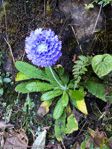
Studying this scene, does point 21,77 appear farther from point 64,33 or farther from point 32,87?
point 64,33

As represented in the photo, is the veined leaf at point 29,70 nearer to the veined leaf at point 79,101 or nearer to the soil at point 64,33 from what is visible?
the soil at point 64,33

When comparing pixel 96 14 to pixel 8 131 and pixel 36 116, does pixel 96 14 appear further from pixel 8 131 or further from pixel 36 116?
pixel 8 131

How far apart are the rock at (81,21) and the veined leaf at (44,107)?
3.10ft

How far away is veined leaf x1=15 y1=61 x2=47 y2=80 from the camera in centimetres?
263

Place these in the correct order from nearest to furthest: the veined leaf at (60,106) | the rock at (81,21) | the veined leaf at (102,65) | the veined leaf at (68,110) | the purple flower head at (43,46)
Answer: the purple flower head at (43,46), the veined leaf at (102,65), the rock at (81,21), the veined leaf at (60,106), the veined leaf at (68,110)

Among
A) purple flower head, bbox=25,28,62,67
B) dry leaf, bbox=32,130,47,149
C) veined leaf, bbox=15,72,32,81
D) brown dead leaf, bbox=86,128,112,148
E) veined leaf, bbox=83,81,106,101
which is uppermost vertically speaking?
purple flower head, bbox=25,28,62,67

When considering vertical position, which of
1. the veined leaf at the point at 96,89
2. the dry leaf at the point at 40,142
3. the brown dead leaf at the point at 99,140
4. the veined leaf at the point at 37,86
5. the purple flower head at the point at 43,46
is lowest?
the dry leaf at the point at 40,142

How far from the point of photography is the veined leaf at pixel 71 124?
8.24 ft

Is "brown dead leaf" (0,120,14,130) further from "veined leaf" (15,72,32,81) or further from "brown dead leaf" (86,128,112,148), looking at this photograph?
"brown dead leaf" (86,128,112,148)

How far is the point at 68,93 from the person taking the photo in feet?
8.91

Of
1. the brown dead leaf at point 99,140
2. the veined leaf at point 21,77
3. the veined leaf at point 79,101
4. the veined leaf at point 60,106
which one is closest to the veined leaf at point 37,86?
the veined leaf at point 21,77

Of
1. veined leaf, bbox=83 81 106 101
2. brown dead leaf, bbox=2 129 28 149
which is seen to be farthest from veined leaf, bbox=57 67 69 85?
brown dead leaf, bbox=2 129 28 149

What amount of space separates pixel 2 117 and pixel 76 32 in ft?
6.09

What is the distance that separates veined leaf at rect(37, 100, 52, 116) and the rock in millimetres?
944
